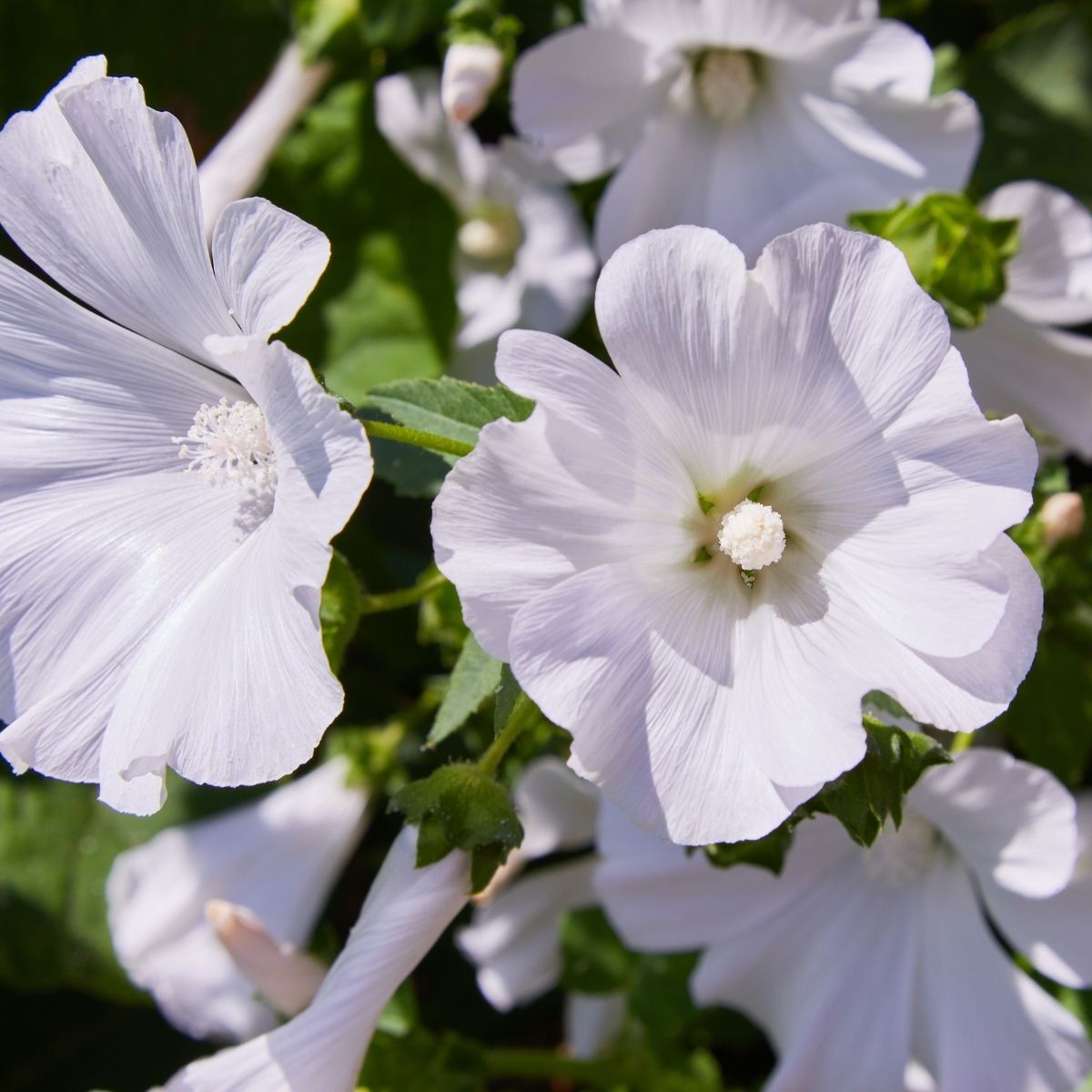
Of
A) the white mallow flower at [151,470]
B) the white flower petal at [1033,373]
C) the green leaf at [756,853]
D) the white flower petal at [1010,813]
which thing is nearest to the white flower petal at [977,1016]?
the white flower petal at [1010,813]

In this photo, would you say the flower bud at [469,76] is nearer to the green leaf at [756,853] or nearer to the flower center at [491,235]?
the flower center at [491,235]

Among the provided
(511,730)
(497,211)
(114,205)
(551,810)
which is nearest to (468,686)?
(511,730)

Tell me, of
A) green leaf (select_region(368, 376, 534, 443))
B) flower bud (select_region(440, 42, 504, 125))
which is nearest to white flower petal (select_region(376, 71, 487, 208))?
flower bud (select_region(440, 42, 504, 125))

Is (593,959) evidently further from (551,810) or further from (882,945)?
(882,945)

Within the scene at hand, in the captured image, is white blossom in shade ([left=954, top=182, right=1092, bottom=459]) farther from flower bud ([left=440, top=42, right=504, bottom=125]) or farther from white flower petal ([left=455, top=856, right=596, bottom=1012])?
white flower petal ([left=455, top=856, right=596, bottom=1012])

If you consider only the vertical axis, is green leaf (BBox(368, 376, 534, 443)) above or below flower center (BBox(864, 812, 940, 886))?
above

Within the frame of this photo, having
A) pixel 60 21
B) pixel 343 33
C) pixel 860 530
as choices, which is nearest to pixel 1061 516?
pixel 860 530

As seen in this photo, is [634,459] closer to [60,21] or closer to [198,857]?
[198,857]

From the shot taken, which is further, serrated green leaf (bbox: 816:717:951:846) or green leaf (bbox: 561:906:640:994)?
green leaf (bbox: 561:906:640:994)
